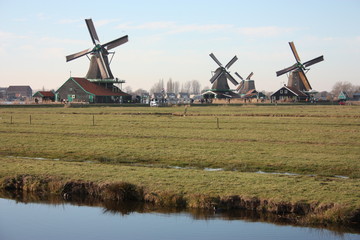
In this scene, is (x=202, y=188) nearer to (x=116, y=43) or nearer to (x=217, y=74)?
(x=116, y=43)

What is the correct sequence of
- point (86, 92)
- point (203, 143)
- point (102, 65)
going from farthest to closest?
point (102, 65), point (86, 92), point (203, 143)

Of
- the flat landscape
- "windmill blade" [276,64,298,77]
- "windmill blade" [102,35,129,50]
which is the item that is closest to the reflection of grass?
the flat landscape

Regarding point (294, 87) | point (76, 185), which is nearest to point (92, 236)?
point (76, 185)

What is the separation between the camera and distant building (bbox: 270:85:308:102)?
127188 mm

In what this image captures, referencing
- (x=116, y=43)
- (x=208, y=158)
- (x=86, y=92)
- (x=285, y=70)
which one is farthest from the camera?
(x=285, y=70)

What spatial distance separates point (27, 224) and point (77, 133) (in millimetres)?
22718

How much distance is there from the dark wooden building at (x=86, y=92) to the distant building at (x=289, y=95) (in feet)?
147

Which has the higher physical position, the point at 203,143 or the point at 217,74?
the point at 217,74

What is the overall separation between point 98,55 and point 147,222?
94.7m

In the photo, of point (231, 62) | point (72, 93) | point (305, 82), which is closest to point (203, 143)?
point (72, 93)

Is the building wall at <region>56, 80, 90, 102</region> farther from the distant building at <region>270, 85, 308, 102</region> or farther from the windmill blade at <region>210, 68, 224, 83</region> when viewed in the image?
the distant building at <region>270, 85, 308, 102</region>

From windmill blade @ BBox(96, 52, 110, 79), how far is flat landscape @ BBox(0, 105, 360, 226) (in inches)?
2557

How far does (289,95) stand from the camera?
129 m

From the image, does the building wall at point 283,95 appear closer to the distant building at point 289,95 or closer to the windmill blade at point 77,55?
the distant building at point 289,95
